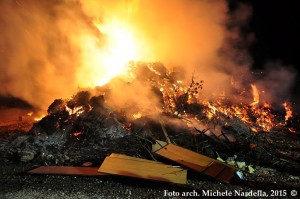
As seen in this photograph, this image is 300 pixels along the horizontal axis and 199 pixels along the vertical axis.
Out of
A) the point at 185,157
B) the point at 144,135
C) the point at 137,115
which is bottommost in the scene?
the point at 185,157

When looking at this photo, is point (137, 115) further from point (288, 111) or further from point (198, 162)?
point (288, 111)

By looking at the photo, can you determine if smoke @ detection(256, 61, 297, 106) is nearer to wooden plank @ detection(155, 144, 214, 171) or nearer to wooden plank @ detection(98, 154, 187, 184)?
wooden plank @ detection(155, 144, 214, 171)

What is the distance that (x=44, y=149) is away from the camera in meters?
8.46

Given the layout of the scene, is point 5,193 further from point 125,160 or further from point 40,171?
point 125,160

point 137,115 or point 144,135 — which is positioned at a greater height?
point 137,115

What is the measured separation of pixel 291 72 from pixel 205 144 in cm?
948

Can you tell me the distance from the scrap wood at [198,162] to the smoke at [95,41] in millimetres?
5568

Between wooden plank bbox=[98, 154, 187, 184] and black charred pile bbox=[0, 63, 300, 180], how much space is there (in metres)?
0.79

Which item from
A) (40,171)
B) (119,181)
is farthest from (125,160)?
(40,171)

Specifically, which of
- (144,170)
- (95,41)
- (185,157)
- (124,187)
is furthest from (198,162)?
(95,41)

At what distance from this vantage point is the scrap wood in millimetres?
6379

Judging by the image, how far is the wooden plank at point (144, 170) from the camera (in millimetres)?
6230

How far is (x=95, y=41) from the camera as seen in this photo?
14.1 m

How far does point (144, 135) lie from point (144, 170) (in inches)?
96.3
